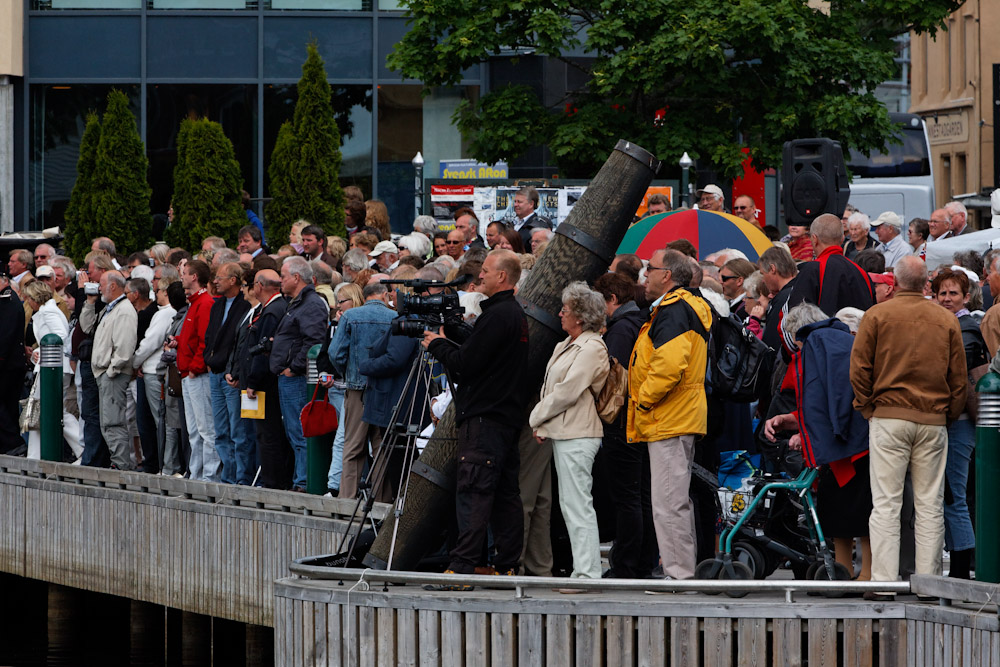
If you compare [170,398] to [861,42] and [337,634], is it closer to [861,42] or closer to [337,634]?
[337,634]

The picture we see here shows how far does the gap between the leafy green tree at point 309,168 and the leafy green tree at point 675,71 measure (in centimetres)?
585

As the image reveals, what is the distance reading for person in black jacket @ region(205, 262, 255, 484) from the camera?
44.1ft

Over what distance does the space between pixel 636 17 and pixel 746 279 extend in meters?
15.4

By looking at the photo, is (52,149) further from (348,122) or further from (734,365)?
(734,365)

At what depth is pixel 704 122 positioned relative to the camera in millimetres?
27625

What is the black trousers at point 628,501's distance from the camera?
9.80 metres

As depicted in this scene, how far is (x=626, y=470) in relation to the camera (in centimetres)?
994

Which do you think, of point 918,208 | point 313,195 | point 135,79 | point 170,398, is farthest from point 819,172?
point 135,79

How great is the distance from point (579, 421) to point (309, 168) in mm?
12905

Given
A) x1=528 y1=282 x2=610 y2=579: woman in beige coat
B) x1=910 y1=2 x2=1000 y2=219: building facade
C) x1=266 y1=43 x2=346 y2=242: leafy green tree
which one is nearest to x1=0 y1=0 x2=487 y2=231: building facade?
x1=266 y1=43 x2=346 y2=242: leafy green tree

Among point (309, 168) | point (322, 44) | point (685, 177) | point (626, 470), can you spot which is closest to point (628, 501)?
point (626, 470)

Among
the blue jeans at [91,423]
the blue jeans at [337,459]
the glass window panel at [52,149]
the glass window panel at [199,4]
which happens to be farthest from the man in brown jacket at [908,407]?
the glass window panel at [52,149]

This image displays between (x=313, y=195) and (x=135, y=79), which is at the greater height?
(x=135, y=79)

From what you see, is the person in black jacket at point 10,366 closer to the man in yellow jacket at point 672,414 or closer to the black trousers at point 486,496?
the black trousers at point 486,496
